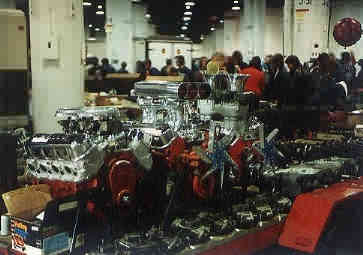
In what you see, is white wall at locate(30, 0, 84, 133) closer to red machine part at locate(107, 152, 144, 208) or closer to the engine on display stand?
the engine on display stand

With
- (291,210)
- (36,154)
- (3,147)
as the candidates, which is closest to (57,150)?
(36,154)

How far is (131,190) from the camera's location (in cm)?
326

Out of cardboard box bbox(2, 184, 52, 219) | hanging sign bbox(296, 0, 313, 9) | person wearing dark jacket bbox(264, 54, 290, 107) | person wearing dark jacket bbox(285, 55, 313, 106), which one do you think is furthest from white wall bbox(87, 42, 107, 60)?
cardboard box bbox(2, 184, 52, 219)

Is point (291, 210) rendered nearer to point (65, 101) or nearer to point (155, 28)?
point (65, 101)

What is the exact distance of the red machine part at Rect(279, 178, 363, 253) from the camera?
3.80 metres

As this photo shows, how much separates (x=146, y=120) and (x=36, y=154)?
121 cm

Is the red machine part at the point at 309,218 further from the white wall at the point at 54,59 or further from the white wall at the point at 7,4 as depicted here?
the white wall at the point at 7,4

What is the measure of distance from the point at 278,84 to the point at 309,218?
13.7 ft

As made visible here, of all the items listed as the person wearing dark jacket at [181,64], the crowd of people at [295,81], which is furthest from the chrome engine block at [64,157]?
the person wearing dark jacket at [181,64]

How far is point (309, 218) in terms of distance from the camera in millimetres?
3881

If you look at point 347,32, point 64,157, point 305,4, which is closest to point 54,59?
point 64,157

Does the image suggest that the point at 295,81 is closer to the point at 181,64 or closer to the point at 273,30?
the point at 181,64

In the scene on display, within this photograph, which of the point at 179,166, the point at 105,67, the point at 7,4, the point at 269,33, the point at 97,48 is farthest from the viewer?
the point at 97,48

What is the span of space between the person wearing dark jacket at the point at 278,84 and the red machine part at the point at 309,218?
3.53 meters
